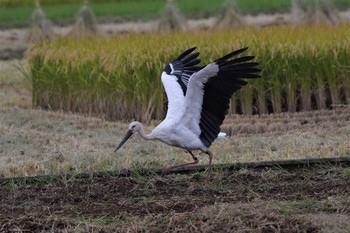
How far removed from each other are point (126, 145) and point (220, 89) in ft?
7.55

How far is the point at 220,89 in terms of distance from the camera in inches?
304

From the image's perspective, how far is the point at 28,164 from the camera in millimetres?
8664

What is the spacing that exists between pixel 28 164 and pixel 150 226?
8.93ft

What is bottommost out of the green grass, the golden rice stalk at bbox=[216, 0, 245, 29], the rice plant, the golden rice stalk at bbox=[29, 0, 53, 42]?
the green grass

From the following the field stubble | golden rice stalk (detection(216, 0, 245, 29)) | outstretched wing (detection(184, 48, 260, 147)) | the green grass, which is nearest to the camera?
the field stubble

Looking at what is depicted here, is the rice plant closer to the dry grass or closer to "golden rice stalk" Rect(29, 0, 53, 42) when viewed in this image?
the dry grass

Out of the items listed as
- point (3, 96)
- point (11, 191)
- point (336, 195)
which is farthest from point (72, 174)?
point (3, 96)

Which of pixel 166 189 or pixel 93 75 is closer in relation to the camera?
pixel 166 189

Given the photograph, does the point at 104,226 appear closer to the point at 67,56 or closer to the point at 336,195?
the point at 336,195

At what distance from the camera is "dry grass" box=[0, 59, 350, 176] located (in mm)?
8680

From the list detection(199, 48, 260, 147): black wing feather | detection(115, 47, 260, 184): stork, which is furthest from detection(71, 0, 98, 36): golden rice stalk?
detection(199, 48, 260, 147): black wing feather

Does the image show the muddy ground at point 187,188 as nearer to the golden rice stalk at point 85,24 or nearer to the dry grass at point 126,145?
the dry grass at point 126,145

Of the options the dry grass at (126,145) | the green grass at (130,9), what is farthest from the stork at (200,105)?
the green grass at (130,9)

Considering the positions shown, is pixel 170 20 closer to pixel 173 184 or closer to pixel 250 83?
pixel 250 83
